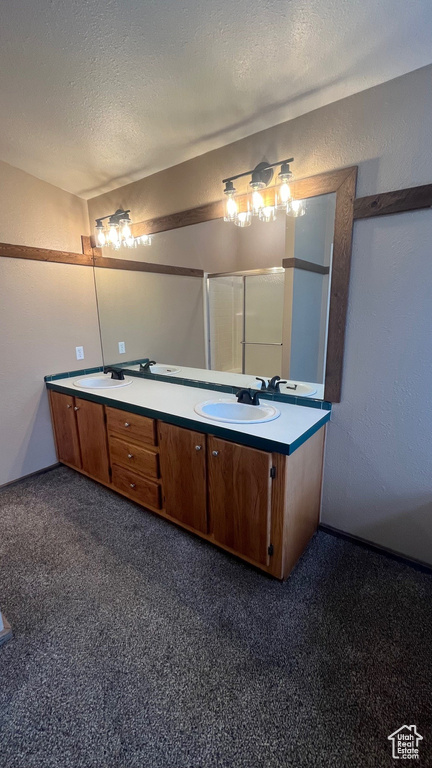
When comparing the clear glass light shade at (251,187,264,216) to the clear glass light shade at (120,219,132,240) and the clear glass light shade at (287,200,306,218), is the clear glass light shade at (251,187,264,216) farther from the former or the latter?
the clear glass light shade at (120,219,132,240)

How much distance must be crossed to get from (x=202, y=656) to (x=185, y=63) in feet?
8.68

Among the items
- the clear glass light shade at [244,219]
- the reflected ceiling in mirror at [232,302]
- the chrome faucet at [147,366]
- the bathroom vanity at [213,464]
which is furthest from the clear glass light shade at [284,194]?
the chrome faucet at [147,366]

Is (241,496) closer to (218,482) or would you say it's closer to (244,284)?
(218,482)

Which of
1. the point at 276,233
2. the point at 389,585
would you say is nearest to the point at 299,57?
the point at 276,233

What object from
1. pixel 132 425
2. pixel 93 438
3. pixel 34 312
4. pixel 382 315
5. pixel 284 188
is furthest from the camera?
pixel 34 312

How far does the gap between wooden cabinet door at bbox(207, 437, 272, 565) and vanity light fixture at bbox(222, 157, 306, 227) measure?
1.35m

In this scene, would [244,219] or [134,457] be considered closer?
[244,219]

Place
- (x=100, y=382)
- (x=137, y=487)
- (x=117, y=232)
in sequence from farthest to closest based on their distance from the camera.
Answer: (x=100, y=382)
(x=117, y=232)
(x=137, y=487)

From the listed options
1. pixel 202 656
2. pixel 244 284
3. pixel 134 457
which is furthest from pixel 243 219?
pixel 202 656

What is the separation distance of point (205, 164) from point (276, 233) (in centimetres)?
70

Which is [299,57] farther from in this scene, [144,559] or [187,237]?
[144,559]

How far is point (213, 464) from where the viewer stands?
1731 mm

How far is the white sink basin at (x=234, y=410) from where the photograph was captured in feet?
6.06

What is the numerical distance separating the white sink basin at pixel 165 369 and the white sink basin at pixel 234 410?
0.73 meters
